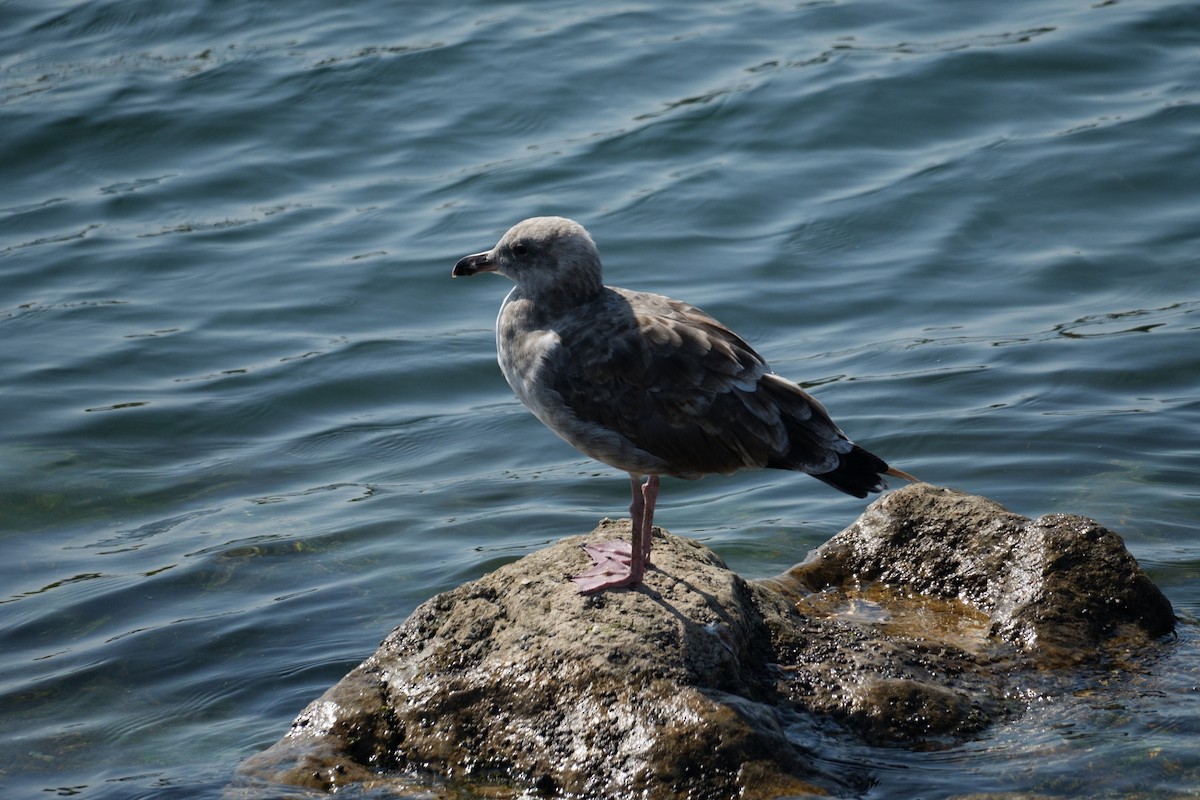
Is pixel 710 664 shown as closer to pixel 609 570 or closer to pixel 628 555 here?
pixel 609 570

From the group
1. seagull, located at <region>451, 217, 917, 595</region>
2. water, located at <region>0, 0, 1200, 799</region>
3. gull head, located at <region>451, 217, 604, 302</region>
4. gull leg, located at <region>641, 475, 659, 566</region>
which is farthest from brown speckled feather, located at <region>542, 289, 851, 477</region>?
water, located at <region>0, 0, 1200, 799</region>

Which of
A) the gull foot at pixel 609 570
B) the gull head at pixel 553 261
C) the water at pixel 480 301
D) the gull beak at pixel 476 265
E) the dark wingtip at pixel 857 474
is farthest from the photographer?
the water at pixel 480 301

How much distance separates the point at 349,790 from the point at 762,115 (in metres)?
10.7

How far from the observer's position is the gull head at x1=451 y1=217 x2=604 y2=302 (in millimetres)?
6309

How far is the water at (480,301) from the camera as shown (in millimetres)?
7320

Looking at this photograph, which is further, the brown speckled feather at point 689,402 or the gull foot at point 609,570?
the brown speckled feather at point 689,402

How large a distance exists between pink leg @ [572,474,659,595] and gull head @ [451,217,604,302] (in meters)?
0.88

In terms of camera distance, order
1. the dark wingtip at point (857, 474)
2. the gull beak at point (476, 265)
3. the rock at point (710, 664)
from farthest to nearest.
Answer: the gull beak at point (476, 265) → the dark wingtip at point (857, 474) → the rock at point (710, 664)

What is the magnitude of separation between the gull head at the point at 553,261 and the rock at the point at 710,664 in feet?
3.55

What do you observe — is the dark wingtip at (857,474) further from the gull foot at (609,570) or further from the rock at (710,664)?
the gull foot at (609,570)

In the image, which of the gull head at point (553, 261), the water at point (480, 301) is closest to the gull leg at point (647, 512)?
the gull head at point (553, 261)

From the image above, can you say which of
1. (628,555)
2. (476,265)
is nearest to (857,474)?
(628,555)

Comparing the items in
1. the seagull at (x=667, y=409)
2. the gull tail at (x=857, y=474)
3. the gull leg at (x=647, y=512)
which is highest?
the seagull at (x=667, y=409)

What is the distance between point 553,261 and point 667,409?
883 millimetres
